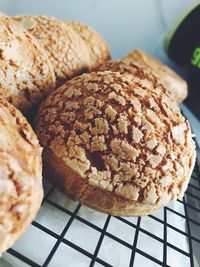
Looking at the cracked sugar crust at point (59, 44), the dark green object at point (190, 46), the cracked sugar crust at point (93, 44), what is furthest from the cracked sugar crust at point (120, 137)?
the dark green object at point (190, 46)

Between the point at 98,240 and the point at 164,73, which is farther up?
the point at 164,73

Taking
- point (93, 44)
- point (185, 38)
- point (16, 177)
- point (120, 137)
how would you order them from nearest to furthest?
1. point (16, 177)
2. point (120, 137)
3. point (93, 44)
4. point (185, 38)

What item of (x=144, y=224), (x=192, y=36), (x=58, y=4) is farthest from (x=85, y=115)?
(x=192, y=36)

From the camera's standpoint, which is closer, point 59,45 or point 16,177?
point 16,177

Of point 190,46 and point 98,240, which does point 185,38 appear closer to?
point 190,46

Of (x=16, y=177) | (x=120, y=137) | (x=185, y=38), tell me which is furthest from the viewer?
(x=185, y=38)

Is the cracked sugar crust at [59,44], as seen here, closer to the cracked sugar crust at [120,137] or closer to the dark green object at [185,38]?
the cracked sugar crust at [120,137]

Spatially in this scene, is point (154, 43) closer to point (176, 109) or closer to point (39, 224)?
point (176, 109)

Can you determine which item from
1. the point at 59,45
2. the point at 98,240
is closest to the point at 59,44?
the point at 59,45

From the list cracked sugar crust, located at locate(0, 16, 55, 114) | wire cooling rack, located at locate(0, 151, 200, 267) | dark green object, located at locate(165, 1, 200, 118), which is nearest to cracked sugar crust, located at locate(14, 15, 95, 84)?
cracked sugar crust, located at locate(0, 16, 55, 114)

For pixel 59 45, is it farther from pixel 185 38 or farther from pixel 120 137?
pixel 185 38

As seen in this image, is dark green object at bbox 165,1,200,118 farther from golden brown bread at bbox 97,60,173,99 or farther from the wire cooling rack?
the wire cooling rack
